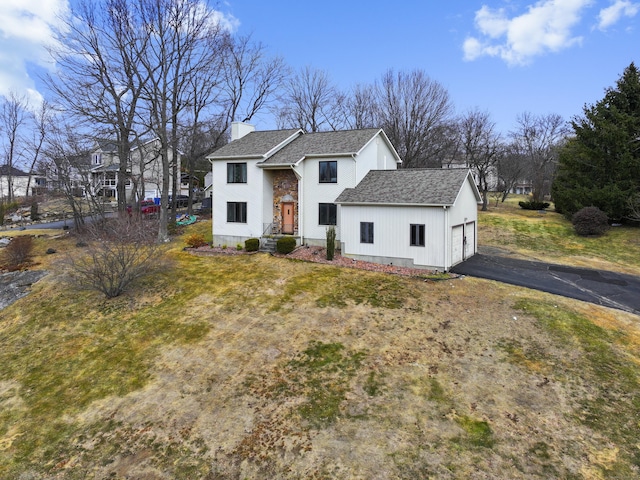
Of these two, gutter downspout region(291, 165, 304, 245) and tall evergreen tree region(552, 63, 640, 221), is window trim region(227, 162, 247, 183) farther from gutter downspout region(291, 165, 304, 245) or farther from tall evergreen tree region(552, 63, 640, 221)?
tall evergreen tree region(552, 63, 640, 221)

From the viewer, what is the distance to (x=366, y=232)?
791 inches

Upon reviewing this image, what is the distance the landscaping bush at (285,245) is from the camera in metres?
21.6

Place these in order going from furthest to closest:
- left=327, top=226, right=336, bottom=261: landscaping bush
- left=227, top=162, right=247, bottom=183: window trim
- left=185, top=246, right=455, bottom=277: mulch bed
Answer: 1. left=227, top=162, right=247, bottom=183: window trim
2. left=327, top=226, right=336, bottom=261: landscaping bush
3. left=185, top=246, right=455, bottom=277: mulch bed

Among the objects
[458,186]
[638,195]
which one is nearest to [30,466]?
[458,186]

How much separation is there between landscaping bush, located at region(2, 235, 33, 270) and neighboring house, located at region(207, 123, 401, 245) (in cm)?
1165

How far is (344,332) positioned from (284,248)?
33.5ft

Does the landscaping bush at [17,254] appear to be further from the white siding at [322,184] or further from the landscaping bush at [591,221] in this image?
the landscaping bush at [591,221]

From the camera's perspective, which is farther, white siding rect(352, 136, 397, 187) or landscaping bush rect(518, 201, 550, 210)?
landscaping bush rect(518, 201, 550, 210)

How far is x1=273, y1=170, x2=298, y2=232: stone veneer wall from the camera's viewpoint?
23.8 metres

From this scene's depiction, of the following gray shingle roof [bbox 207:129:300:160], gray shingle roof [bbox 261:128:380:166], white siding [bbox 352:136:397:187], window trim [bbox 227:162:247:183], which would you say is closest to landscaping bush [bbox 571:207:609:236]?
white siding [bbox 352:136:397:187]

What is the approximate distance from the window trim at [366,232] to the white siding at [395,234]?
0.18 m

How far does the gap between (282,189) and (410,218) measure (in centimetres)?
930

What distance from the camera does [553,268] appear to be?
64.5ft

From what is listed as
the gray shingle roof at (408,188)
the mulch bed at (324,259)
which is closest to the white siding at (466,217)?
the gray shingle roof at (408,188)
